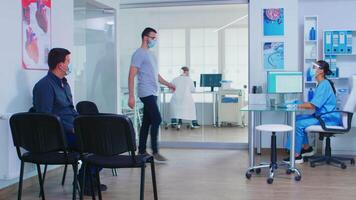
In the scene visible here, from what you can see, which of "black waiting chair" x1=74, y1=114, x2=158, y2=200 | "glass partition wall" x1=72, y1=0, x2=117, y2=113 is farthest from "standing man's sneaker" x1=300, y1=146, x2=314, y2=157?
"black waiting chair" x1=74, y1=114, x2=158, y2=200

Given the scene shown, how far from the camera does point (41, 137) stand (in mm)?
3062

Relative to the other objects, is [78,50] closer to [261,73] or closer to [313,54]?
[261,73]

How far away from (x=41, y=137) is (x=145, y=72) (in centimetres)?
215

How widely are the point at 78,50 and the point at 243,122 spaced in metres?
2.92

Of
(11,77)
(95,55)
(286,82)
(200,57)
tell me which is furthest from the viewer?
(200,57)

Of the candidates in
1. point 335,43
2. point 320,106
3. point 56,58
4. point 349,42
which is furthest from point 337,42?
point 56,58

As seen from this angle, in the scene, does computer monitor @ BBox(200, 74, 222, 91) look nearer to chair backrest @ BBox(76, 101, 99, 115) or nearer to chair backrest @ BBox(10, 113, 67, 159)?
chair backrest @ BBox(76, 101, 99, 115)

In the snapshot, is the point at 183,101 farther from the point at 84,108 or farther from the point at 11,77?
the point at 11,77

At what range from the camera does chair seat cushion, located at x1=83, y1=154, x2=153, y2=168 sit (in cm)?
294

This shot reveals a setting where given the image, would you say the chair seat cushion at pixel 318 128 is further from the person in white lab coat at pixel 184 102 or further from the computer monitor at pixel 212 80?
the person in white lab coat at pixel 184 102

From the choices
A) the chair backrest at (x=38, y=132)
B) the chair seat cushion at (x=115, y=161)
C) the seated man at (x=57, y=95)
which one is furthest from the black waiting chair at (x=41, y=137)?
the seated man at (x=57, y=95)

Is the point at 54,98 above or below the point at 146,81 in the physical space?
below

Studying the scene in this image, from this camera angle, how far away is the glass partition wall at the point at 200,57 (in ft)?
21.3

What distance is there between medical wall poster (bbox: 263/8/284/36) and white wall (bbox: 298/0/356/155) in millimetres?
345
